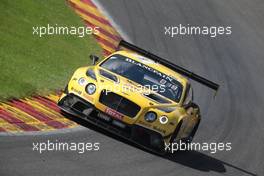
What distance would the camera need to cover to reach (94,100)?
13078 mm

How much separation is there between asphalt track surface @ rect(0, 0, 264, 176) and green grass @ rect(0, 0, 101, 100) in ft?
8.36

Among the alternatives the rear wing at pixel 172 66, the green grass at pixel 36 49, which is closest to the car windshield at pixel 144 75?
the rear wing at pixel 172 66

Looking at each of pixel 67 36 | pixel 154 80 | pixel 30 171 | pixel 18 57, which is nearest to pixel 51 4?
pixel 67 36

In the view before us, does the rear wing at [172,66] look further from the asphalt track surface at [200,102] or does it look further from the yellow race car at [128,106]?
the asphalt track surface at [200,102]

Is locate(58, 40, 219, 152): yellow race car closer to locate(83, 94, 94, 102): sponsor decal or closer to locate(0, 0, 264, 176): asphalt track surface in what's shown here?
locate(83, 94, 94, 102): sponsor decal

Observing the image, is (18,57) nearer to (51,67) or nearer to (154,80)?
(51,67)

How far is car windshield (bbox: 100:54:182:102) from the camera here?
46.3ft

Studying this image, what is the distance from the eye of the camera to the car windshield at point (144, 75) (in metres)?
14.1

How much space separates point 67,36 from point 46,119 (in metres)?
8.97

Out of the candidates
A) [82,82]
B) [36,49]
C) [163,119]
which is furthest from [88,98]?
[36,49]

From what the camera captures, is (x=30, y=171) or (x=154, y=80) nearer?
(x=30, y=171)

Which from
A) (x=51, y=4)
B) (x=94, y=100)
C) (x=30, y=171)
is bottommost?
(x=30, y=171)

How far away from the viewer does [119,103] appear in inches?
516

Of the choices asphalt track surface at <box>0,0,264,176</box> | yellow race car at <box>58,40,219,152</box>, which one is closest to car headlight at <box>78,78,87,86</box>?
yellow race car at <box>58,40,219,152</box>
